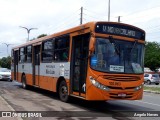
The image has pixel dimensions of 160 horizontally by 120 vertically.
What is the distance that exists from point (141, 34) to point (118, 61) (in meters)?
1.78

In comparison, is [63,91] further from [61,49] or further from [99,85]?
[99,85]

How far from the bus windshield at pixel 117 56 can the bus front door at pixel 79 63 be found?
0.64 metres

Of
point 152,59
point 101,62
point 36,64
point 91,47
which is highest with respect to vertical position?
point 152,59

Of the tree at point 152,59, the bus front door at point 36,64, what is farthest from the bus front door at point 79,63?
the tree at point 152,59

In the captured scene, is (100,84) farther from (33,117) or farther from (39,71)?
(39,71)

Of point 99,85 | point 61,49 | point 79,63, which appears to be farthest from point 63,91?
point 99,85

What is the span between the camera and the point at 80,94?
13.0 m

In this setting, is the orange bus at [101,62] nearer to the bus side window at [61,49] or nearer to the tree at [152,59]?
the bus side window at [61,49]

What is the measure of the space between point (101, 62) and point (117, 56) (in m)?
0.71

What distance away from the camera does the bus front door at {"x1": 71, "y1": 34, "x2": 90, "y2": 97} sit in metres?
12.8

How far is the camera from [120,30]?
42.2 ft

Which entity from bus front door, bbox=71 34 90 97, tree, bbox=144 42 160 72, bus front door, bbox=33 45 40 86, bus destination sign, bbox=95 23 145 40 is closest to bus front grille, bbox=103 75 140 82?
bus front door, bbox=71 34 90 97

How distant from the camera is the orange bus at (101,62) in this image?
1209 cm

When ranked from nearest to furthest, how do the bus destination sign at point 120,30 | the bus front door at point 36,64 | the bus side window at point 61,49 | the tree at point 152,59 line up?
1. the bus destination sign at point 120,30
2. the bus side window at point 61,49
3. the bus front door at point 36,64
4. the tree at point 152,59
